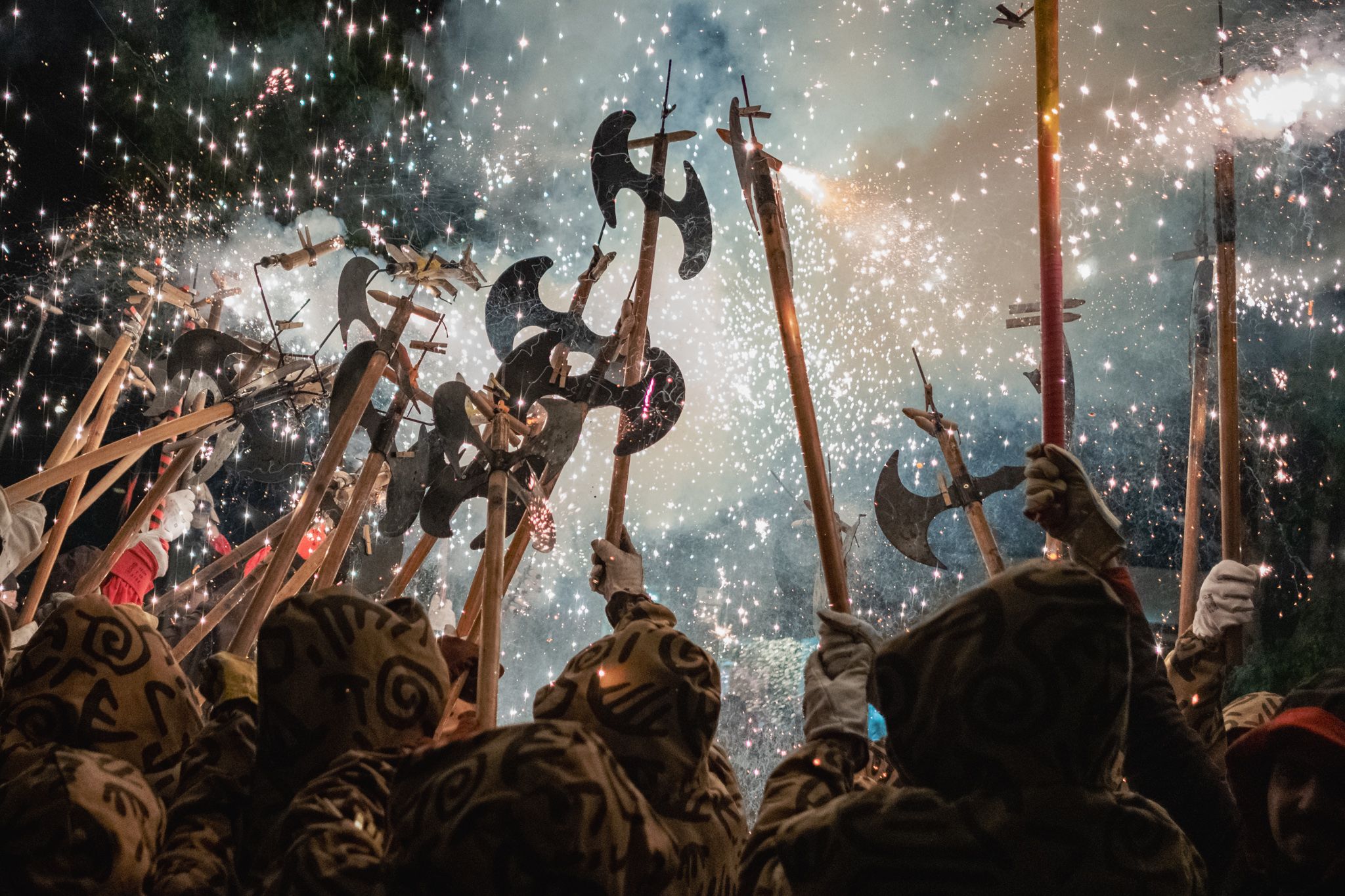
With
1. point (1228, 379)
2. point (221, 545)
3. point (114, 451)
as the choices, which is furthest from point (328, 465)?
point (221, 545)

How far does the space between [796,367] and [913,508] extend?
150 cm

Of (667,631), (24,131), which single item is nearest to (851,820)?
(667,631)

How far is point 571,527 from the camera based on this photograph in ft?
29.7

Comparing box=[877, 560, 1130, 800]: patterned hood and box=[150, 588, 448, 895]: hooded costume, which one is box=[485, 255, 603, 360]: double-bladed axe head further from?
box=[877, 560, 1130, 800]: patterned hood

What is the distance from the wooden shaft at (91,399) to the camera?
3.77 metres

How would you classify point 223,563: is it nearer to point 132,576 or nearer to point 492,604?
point 132,576

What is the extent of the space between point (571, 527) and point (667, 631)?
780cm

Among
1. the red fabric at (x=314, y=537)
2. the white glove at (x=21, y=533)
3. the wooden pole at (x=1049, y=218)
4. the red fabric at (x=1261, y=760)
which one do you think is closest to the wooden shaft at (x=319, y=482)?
the white glove at (x=21, y=533)

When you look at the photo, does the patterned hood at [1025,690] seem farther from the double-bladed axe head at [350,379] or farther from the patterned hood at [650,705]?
the double-bladed axe head at [350,379]

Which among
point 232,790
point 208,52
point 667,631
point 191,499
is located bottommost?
point 232,790

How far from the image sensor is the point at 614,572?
2377 millimetres

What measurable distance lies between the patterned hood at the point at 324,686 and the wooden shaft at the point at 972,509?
2.03 meters

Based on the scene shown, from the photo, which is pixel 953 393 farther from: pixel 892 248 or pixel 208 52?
pixel 208 52

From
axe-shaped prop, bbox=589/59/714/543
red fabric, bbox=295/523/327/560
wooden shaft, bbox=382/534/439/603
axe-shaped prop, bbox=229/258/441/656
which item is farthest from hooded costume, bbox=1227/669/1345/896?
red fabric, bbox=295/523/327/560
